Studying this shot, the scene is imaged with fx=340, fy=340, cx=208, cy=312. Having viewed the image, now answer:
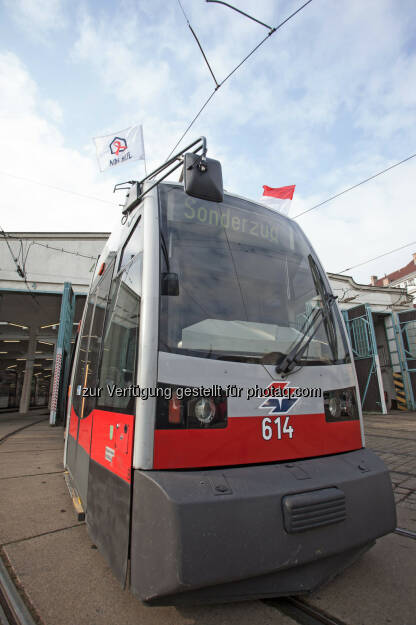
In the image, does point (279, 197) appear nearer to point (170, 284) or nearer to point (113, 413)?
point (170, 284)

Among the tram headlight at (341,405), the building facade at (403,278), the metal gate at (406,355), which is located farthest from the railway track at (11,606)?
the building facade at (403,278)

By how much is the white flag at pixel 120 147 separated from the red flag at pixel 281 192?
2.81 meters

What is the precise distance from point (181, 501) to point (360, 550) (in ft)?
3.84

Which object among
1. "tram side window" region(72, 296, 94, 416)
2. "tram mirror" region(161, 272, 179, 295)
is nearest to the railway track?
"tram side window" region(72, 296, 94, 416)

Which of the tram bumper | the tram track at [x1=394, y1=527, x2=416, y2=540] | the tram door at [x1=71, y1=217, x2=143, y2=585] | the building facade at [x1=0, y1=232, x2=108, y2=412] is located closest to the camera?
the tram bumper

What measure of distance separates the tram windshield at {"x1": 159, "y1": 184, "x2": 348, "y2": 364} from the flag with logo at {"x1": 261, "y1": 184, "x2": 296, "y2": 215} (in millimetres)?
3002

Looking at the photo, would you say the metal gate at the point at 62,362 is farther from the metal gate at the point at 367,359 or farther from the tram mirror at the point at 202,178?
the metal gate at the point at 367,359

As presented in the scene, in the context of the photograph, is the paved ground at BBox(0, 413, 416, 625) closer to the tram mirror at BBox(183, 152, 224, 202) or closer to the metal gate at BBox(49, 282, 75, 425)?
the tram mirror at BBox(183, 152, 224, 202)

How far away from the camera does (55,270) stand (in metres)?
14.2

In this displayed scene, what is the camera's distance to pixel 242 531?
146cm

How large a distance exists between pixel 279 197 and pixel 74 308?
36.9 ft

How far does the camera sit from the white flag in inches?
262

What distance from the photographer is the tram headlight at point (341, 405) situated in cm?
215

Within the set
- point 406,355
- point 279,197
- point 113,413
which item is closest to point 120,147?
point 279,197
